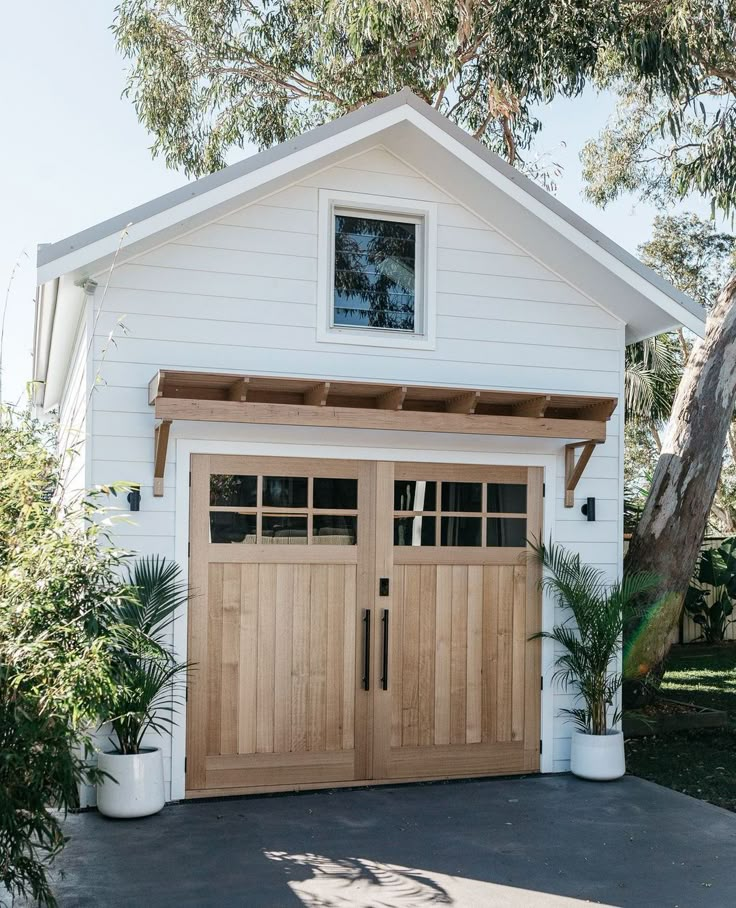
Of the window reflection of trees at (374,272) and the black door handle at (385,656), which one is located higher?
the window reflection of trees at (374,272)

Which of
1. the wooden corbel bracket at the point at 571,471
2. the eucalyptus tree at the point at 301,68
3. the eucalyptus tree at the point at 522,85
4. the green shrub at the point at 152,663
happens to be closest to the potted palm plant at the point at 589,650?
the wooden corbel bracket at the point at 571,471

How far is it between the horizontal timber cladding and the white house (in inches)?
0.6

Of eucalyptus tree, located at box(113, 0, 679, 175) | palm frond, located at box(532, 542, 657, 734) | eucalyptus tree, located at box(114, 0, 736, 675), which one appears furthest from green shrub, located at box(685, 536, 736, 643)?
palm frond, located at box(532, 542, 657, 734)

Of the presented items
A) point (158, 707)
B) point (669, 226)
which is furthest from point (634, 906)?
point (669, 226)

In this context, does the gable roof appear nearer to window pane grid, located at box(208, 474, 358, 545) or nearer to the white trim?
the white trim

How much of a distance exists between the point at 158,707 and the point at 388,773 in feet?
5.91

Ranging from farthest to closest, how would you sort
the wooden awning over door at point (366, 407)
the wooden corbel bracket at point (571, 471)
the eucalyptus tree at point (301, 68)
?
the eucalyptus tree at point (301, 68)
the wooden corbel bracket at point (571, 471)
the wooden awning over door at point (366, 407)

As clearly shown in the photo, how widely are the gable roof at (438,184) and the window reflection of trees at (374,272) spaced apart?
511mm

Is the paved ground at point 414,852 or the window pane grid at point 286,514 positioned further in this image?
the window pane grid at point 286,514

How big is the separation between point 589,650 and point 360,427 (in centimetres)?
248

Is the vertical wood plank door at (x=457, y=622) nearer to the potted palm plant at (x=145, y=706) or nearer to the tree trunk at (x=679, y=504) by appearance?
the potted palm plant at (x=145, y=706)

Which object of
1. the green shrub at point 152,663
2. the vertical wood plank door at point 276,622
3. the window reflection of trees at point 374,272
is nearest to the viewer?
the green shrub at point 152,663

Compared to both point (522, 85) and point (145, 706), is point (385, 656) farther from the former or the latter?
point (522, 85)

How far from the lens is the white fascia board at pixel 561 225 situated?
7.32 metres
